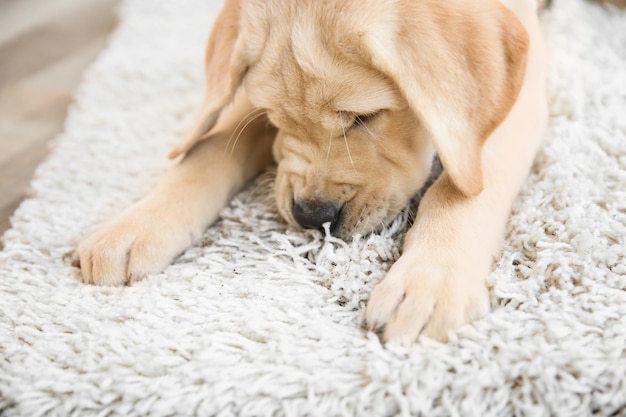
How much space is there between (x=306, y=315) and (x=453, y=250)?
0.38 m

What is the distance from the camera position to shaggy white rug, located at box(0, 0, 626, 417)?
4.27ft

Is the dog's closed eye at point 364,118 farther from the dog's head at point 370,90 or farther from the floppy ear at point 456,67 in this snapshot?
the floppy ear at point 456,67

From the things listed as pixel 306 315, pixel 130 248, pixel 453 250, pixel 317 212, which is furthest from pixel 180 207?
pixel 453 250

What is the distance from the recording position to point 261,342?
148 centimetres

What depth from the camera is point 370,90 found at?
1694mm

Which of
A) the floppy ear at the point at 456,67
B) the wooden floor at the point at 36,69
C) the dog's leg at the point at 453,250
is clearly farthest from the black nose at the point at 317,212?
the wooden floor at the point at 36,69

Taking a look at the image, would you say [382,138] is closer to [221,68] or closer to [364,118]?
[364,118]

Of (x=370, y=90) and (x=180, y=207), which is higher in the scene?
(x=370, y=90)

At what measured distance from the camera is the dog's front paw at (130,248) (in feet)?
5.74

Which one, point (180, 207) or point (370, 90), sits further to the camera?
point (180, 207)

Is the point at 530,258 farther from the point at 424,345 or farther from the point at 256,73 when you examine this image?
the point at 256,73

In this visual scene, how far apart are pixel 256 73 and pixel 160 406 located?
3.16 feet

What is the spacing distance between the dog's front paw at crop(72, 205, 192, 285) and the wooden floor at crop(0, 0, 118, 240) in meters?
0.49

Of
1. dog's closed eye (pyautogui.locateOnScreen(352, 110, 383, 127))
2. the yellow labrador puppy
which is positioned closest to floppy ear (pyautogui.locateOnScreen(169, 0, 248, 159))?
the yellow labrador puppy
